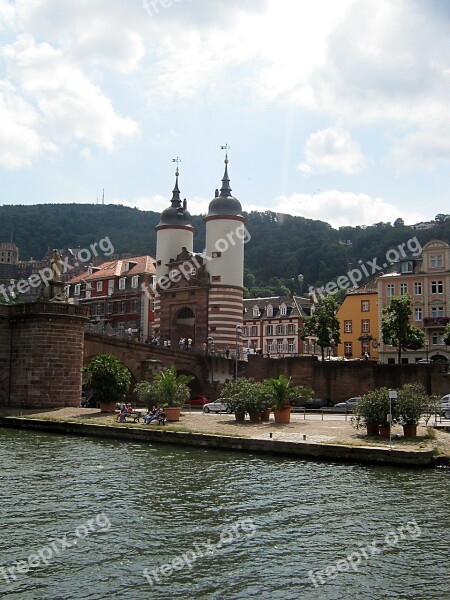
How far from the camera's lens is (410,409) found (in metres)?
31.4

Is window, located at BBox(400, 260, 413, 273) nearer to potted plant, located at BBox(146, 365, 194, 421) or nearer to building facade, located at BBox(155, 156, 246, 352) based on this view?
building facade, located at BBox(155, 156, 246, 352)

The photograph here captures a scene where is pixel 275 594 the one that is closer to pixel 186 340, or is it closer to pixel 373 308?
pixel 186 340

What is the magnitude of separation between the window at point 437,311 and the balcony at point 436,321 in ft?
2.91

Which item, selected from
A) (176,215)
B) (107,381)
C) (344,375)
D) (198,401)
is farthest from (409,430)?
(176,215)

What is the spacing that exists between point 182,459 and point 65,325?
22.8 metres

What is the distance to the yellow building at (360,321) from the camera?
86562mm

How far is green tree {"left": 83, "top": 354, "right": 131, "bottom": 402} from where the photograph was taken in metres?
46.3

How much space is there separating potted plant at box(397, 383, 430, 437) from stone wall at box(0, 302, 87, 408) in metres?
26.0

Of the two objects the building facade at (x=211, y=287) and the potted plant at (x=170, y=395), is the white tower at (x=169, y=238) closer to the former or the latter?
the building facade at (x=211, y=287)

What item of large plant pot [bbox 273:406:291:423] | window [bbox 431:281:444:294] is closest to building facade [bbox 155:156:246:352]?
window [bbox 431:281:444:294]

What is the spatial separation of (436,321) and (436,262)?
6859 mm

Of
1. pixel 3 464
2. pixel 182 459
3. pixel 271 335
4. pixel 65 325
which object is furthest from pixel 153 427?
pixel 271 335

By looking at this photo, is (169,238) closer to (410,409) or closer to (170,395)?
(170,395)

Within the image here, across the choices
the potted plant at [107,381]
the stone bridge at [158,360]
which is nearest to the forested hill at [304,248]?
the stone bridge at [158,360]
